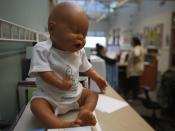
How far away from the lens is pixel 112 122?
0.73 metres

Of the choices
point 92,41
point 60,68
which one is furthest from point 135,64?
point 60,68

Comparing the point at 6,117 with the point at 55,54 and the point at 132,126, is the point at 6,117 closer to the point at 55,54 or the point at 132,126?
the point at 55,54

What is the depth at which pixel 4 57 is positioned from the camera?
2.51ft

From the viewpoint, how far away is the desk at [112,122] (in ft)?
2.09

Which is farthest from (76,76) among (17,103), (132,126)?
(17,103)

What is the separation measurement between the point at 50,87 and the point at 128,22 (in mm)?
7323

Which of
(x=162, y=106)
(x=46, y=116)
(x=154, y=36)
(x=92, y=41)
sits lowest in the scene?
(x=162, y=106)

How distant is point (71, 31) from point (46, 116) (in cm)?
27

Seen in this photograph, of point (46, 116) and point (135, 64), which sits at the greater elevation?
point (46, 116)

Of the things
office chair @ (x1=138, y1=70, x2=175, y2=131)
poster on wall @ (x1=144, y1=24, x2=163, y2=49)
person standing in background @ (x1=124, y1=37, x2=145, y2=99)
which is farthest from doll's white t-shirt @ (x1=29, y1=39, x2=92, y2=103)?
poster on wall @ (x1=144, y1=24, x2=163, y2=49)

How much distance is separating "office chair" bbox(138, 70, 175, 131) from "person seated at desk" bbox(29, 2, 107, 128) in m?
1.94

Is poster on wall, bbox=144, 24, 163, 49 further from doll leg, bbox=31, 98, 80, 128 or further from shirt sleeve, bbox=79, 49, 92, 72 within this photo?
doll leg, bbox=31, 98, 80, 128

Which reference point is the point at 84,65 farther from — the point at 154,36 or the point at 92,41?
the point at 154,36

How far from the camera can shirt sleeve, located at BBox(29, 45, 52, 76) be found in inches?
24.2
